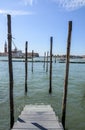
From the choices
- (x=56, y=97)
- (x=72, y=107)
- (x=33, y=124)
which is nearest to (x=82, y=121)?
(x=72, y=107)

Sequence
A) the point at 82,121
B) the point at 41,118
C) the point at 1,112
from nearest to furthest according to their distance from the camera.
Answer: the point at 41,118, the point at 82,121, the point at 1,112

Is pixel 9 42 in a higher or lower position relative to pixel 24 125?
higher

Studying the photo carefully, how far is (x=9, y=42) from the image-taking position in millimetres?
12031

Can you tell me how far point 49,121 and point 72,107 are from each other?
22.4 ft

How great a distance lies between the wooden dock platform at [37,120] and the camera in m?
9.98

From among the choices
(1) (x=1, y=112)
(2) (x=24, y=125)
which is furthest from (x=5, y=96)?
(2) (x=24, y=125)

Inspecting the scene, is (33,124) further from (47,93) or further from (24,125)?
(47,93)

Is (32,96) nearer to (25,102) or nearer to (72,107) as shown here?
(25,102)

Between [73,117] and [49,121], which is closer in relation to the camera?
[49,121]

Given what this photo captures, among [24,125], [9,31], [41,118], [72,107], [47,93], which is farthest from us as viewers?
[47,93]

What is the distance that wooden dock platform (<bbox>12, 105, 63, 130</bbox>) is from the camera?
32.7 ft

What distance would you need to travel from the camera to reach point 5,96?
70.1ft

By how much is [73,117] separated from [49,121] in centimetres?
431

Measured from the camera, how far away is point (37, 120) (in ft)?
35.8
